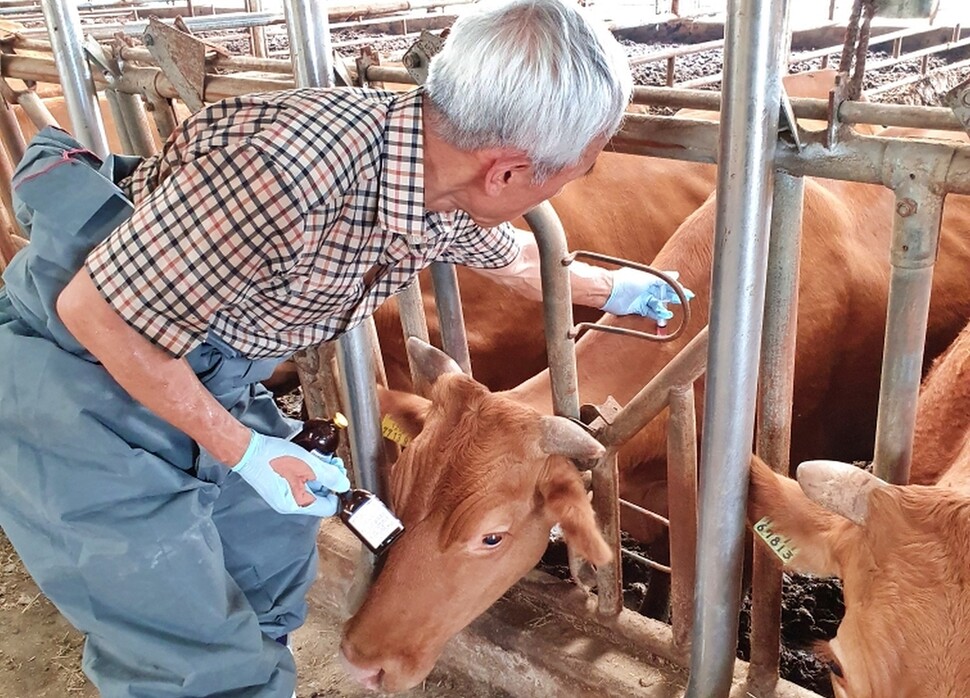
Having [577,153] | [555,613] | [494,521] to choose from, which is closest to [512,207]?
[577,153]

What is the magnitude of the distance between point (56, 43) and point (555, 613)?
104 inches

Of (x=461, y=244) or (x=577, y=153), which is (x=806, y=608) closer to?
(x=461, y=244)

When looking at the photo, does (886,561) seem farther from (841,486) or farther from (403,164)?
(403,164)

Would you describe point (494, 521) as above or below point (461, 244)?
below

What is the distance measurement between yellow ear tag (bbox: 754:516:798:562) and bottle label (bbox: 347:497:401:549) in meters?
0.96

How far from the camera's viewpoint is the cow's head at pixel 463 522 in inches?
101

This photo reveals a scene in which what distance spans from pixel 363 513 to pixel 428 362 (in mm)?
595

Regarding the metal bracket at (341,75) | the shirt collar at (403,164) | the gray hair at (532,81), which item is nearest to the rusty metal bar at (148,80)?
the metal bracket at (341,75)

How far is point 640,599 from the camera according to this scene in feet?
12.6

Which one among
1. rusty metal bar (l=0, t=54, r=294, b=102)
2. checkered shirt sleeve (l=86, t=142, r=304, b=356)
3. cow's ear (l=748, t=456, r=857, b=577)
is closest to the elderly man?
checkered shirt sleeve (l=86, t=142, r=304, b=356)

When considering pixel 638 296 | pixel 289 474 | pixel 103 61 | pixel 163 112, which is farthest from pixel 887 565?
pixel 103 61

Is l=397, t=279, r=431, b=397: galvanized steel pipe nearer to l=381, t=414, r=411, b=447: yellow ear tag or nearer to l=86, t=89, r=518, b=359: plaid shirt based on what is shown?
l=381, t=414, r=411, b=447: yellow ear tag

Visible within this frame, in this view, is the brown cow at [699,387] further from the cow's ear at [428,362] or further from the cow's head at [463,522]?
the cow's ear at [428,362]

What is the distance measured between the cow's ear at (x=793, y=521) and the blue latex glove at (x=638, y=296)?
89 cm
